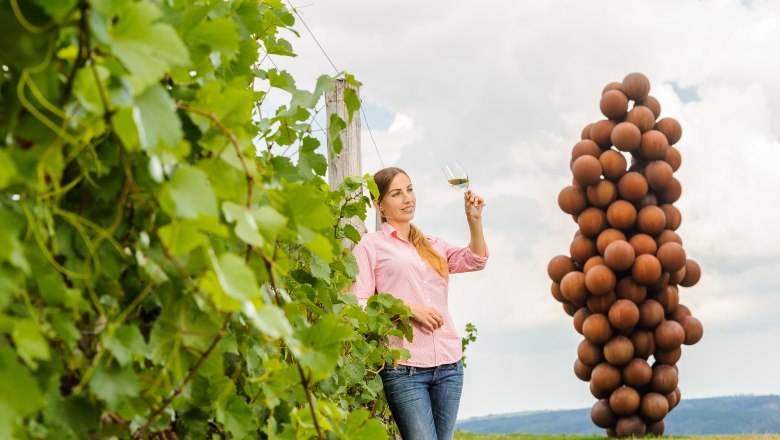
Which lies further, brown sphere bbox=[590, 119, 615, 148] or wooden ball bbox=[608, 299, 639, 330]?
A: brown sphere bbox=[590, 119, 615, 148]

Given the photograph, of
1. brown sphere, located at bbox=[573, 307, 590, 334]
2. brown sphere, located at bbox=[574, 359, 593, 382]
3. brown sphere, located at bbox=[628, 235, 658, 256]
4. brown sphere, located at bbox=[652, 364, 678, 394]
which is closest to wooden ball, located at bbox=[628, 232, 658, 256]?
brown sphere, located at bbox=[628, 235, 658, 256]

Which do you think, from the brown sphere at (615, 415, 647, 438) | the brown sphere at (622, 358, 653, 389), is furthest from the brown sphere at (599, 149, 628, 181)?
the brown sphere at (615, 415, 647, 438)

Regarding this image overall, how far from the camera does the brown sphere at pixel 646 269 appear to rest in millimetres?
7094

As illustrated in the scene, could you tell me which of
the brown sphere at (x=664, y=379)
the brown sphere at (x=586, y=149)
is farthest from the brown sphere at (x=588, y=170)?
the brown sphere at (x=664, y=379)

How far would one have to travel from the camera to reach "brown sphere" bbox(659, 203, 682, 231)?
24.7 feet

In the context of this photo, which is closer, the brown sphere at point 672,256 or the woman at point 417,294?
the woman at point 417,294

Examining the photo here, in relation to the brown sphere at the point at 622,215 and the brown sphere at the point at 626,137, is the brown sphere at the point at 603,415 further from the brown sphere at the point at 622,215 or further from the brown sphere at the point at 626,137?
the brown sphere at the point at 626,137

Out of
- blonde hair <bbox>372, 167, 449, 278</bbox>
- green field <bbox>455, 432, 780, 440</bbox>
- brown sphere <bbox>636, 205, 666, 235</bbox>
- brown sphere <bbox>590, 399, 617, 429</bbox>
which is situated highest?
brown sphere <bbox>636, 205, 666, 235</bbox>

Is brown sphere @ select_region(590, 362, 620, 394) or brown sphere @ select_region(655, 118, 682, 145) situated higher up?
brown sphere @ select_region(655, 118, 682, 145)

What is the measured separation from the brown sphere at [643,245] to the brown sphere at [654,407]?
4.37 ft

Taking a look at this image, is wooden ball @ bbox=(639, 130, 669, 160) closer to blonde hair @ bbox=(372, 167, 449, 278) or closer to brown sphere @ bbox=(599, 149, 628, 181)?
brown sphere @ bbox=(599, 149, 628, 181)

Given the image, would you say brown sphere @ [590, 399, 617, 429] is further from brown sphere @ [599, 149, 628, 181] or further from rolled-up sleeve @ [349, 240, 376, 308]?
rolled-up sleeve @ [349, 240, 376, 308]

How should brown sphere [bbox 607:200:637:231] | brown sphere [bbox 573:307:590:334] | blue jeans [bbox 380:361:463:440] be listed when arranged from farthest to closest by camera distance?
brown sphere [bbox 573:307:590:334] < brown sphere [bbox 607:200:637:231] < blue jeans [bbox 380:361:463:440]

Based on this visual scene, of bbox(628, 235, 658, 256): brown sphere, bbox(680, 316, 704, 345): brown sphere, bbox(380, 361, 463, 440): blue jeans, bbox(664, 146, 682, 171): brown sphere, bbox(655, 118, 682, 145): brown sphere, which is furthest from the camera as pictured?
bbox(655, 118, 682, 145): brown sphere
